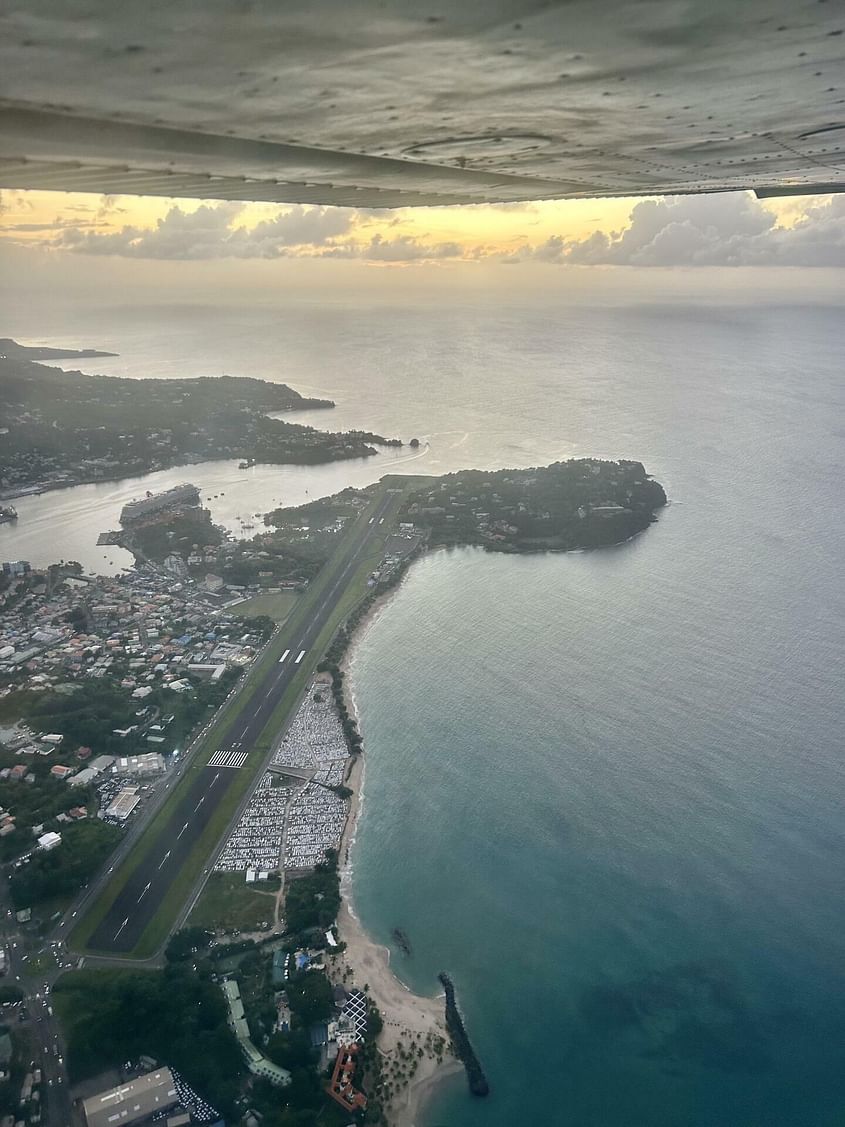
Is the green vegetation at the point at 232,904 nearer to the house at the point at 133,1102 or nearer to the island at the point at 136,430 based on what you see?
the house at the point at 133,1102

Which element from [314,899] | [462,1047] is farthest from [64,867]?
[462,1047]

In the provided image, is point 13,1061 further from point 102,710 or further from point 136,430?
point 136,430

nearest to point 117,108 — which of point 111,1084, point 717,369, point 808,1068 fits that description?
point 111,1084

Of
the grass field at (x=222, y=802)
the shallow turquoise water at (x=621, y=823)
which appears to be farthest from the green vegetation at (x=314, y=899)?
the grass field at (x=222, y=802)

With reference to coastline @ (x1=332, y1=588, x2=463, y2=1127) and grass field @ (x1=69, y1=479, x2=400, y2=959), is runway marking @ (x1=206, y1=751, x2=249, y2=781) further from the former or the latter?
coastline @ (x1=332, y1=588, x2=463, y2=1127)

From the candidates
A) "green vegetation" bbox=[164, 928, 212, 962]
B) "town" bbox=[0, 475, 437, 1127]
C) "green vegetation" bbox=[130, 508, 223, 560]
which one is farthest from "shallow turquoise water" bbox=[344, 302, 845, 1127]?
"green vegetation" bbox=[130, 508, 223, 560]

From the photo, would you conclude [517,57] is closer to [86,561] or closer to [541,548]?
[541,548]
